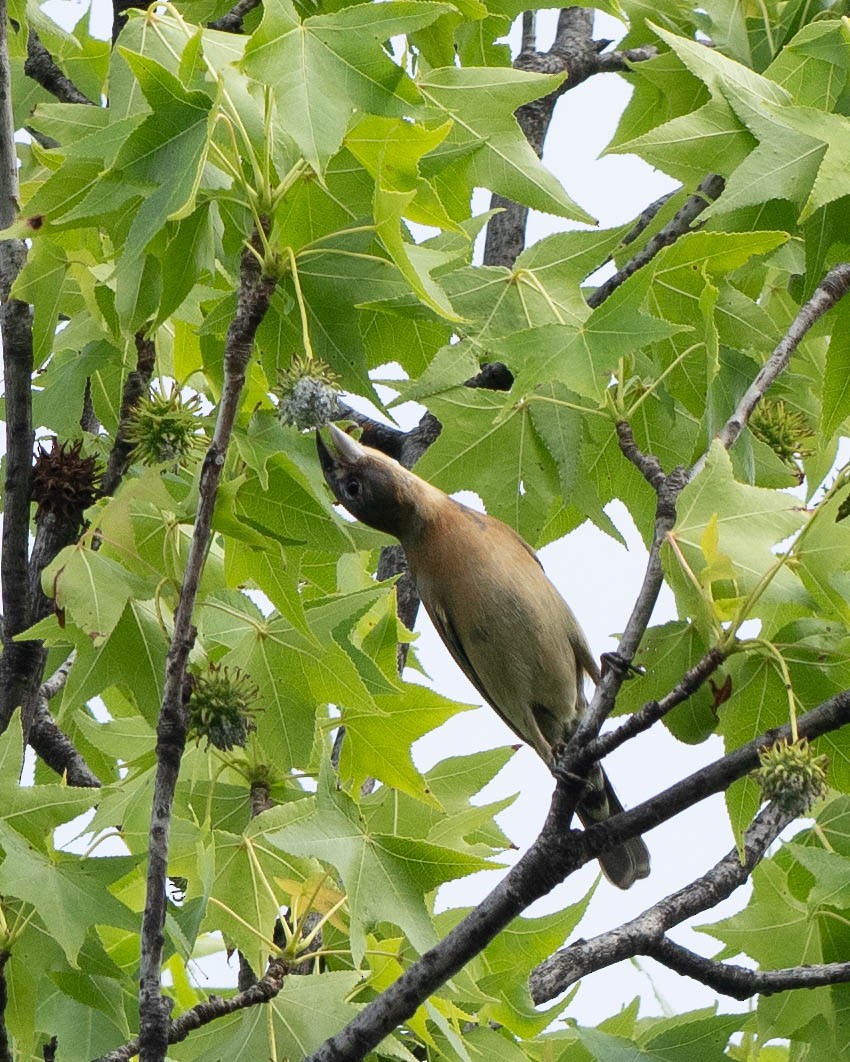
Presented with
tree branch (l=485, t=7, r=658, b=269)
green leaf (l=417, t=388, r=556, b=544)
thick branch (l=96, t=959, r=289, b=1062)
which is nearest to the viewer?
thick branch (l=96, t=959, r=289, b=1062)

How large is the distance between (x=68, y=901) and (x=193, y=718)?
0.47 metres

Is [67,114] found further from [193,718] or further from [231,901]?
[231,901]

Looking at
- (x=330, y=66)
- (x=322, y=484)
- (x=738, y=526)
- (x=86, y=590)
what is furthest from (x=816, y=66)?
(x=86, y=590)

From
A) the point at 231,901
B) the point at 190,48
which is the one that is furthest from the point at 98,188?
the point at 231,901

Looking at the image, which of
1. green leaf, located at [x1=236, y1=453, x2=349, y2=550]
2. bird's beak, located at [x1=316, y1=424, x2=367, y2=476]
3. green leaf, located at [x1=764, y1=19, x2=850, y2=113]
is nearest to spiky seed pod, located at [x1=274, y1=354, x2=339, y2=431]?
green leaf, located at [x1=236, y1=453, x2=349, y2=550]

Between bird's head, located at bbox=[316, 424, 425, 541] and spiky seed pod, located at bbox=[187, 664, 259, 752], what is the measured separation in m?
2.12

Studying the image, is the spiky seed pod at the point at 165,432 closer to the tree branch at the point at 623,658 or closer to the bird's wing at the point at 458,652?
the tree branch at the point at 623,658

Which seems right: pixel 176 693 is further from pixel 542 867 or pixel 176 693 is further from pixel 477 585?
pixel 477 585

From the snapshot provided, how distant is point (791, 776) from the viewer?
104 inches

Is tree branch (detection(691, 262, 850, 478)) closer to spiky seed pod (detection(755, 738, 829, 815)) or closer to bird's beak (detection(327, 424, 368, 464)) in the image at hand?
spiky seed pod (detection(755, 738, 829, 815))

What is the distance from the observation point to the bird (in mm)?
5316

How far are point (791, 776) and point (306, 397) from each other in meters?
1.19

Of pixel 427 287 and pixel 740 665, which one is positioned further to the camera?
pixel 740 665

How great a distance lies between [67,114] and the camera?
3189mm
